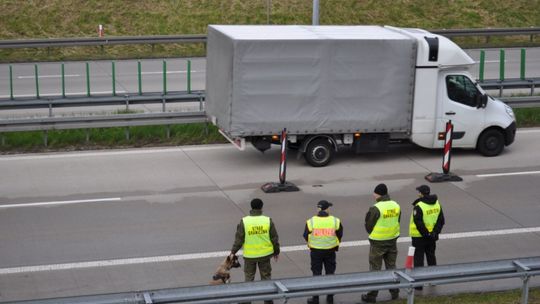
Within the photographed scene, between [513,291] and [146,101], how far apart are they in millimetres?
11486

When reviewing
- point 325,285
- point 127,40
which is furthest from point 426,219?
point 127,40

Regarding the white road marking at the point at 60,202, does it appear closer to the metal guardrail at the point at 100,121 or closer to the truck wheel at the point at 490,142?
the metal guardrail at the point at 100,121

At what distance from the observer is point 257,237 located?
12.2 m

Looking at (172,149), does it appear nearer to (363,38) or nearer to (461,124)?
(363,38)

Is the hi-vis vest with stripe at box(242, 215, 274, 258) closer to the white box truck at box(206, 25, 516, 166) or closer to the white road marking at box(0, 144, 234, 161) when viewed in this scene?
the white box truck at box(206, 25, 516, 166)

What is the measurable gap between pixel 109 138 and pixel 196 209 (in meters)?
4.98

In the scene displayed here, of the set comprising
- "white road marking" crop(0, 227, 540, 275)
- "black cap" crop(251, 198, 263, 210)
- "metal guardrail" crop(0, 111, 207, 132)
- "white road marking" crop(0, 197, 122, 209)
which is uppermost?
"black cap" crop(251, 198, 263, 210)

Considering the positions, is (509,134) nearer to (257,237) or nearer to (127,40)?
(257,237)

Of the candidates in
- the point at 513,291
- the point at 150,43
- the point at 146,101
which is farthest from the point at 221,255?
the point at 150,43

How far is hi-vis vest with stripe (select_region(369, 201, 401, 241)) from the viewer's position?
12.8 metres

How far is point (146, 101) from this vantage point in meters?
22.2

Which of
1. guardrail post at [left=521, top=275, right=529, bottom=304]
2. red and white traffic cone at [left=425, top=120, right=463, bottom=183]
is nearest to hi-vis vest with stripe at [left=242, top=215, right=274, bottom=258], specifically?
guardrail post at [left=521, top=275, right=529, bottom=304]

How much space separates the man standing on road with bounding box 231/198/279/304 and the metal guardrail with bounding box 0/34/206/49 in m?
19.6

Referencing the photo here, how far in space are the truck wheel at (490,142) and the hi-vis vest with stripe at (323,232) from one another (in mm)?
8748
